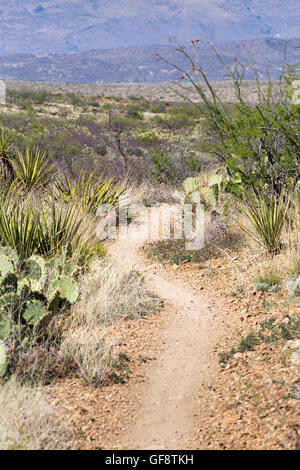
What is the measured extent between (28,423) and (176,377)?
56.3 inches

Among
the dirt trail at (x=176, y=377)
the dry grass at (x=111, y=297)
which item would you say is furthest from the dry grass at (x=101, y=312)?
the dirt trail at (x=176, y=377)

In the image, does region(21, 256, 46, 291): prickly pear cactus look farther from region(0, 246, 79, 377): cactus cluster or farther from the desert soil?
the desert soil

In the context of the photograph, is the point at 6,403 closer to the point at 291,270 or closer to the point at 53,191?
the point at 291,270

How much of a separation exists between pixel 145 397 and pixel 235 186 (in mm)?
4612

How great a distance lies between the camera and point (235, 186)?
25.7ft

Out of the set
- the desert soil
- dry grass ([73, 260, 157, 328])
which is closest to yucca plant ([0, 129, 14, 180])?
dry grass ([73, 260, 157, 328])

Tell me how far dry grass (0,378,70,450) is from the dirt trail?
18.9 inches

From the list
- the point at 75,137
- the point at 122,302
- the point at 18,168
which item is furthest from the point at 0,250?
the point at 75,137

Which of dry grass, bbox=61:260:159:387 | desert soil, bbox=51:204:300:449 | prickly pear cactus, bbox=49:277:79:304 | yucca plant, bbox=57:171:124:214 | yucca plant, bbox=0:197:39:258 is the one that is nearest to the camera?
desert soil, bbox=51:204:300:449

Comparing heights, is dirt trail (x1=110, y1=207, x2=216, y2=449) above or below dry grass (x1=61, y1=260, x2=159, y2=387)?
below

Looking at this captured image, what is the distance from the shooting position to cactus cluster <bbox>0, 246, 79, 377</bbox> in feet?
14.5

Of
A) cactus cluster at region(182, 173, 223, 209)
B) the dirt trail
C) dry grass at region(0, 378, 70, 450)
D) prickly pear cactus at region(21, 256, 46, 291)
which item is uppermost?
cactus cluster at region(182, 173, 223, 209)

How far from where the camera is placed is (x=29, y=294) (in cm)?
468

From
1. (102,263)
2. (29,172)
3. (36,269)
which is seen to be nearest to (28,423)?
(36,269)
